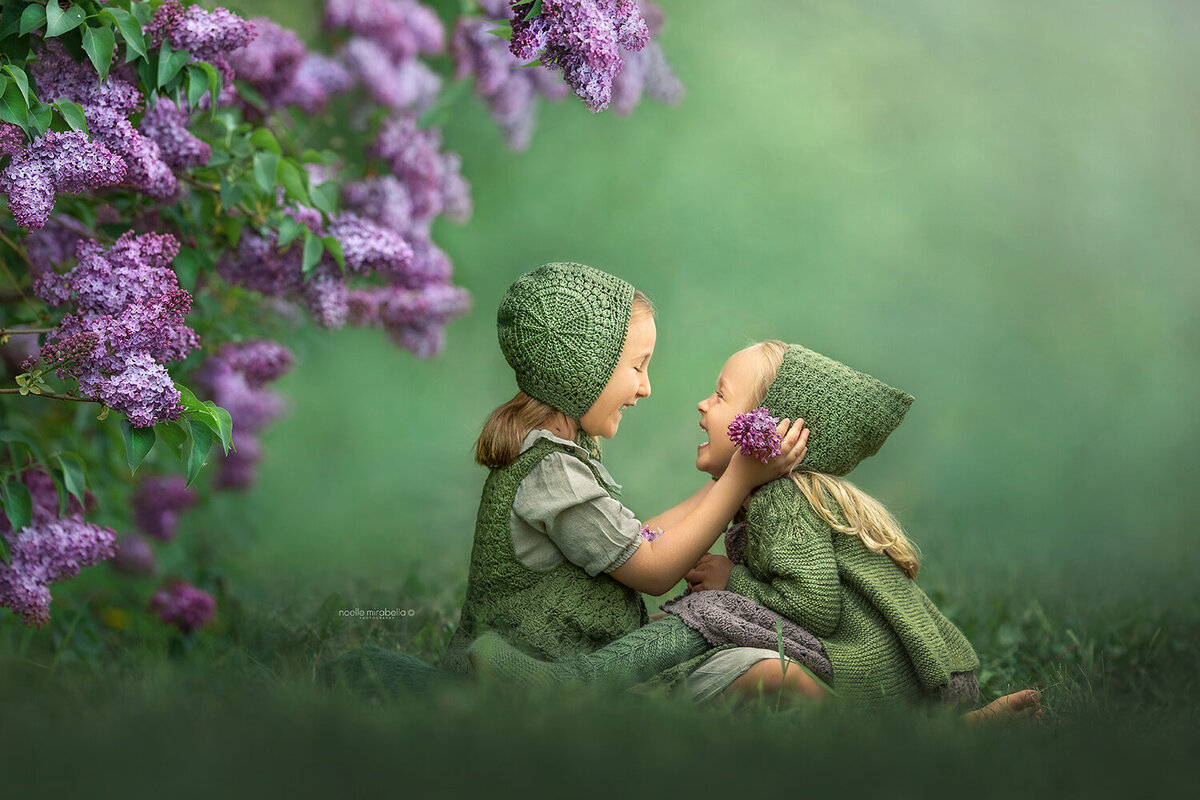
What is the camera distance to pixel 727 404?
116 inches

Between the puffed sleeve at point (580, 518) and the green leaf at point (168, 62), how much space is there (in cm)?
127

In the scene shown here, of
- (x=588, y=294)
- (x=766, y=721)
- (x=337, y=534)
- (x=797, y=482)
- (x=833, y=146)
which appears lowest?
(x=337, y=534)

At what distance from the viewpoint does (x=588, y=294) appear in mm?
2824

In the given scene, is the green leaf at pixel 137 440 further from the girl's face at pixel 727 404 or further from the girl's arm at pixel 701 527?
the girl's face at pixel 727 404

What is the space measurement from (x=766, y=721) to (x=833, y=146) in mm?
6597

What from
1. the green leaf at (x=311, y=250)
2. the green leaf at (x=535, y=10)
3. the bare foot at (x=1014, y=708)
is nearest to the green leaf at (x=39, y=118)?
the green leaf at (x=311, y=250)

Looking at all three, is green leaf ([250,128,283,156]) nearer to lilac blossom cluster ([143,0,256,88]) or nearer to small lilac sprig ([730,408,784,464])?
lilac blossom cluster ([143,0,256,88])

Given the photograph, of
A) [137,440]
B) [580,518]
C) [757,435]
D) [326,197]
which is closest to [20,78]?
[137,440]

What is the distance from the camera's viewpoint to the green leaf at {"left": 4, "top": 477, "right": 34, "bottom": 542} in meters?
2.73

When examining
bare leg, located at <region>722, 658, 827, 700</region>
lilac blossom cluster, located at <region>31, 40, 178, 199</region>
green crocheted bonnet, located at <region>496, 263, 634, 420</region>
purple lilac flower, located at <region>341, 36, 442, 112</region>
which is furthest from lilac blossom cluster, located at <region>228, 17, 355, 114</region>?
bare leg, located at <region>722, 658, 827, 700</region>

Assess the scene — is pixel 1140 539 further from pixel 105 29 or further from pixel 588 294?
pixel 105 29

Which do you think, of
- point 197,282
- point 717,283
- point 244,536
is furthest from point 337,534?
point 197,282

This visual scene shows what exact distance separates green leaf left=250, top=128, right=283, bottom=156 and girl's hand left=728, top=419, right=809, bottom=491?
1461mm

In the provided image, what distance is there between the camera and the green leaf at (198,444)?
245 centimetres
